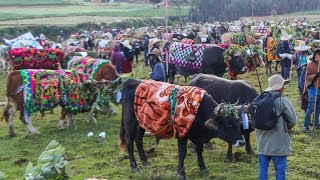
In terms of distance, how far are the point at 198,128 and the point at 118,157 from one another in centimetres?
217

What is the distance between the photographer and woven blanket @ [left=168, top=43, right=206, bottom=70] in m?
14.5

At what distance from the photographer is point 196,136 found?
775 cm

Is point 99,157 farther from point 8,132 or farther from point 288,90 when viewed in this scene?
point 288,90

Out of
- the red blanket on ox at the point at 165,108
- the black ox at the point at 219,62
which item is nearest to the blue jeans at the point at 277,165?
the red blanket on ox at the point at 165,108

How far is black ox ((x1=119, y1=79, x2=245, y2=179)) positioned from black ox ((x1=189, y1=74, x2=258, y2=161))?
106 centimetres

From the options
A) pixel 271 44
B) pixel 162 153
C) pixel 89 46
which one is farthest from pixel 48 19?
pixel 162 153

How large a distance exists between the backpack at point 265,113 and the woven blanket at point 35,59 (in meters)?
11.9

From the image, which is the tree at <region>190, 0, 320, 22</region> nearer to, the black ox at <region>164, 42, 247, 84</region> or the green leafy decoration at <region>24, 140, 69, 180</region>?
the black ox at <region>164, 42, 247, 84</region>

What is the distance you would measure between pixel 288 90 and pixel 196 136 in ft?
25.8

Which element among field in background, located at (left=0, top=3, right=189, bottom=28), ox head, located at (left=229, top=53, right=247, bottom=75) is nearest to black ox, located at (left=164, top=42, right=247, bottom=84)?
ox head, located at (left=229, top=53, right=247, bottom=75)

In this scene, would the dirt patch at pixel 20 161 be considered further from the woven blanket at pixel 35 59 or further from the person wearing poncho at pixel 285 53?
the person wearing poncho at pixel 285 53

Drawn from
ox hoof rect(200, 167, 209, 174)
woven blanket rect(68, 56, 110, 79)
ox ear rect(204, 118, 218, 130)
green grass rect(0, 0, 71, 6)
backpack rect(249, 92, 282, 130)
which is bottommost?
ox hoof rect(200, 167, 209, 174)

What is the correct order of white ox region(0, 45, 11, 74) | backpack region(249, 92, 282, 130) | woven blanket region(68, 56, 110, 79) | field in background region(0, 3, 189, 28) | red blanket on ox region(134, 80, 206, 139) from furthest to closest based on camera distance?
field in background region(0, 3, 189, 28)
white ox region(0, 45, 11, 74)
woven blanket region(68, 56, 110, 79)
red blanket on ox region(134, 80, 206, 139)
backpack region(249, 92, 282, 130)

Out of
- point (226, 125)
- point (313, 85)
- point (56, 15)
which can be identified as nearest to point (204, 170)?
point (226, 125)
